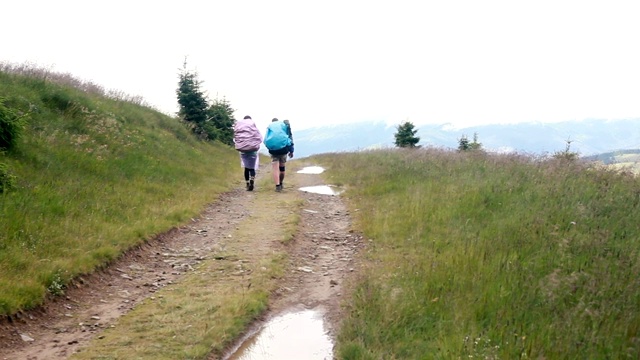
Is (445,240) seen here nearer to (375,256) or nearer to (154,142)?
(375,256)

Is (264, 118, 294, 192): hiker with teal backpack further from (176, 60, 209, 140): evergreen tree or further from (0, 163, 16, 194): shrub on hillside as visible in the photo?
(176, 60, 209, 140): evergreen tree

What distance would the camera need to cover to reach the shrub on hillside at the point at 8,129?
8.05 meters

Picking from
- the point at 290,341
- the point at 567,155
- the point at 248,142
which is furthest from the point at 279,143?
the point at 290,341

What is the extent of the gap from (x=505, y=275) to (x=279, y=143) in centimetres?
880

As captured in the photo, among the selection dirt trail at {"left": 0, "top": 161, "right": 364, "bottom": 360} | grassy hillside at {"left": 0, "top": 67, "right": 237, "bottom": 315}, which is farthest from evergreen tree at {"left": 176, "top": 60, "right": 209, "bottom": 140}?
dirt trail at {"left": 0, "top": 161, "right": 364, "bottom": 360}

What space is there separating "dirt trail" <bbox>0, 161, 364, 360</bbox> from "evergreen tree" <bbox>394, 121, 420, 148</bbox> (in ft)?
86.1

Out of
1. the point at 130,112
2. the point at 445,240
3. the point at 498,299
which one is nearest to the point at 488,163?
the point at 445,240

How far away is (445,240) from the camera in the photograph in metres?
6.52

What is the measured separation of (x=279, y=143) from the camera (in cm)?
1277

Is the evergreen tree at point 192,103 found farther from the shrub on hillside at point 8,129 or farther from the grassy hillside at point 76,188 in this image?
the shrub on hillside at point 8,129

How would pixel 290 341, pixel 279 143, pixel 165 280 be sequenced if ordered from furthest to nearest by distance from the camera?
pixel 279 143 < pixel 165 280 < pixel 290 341

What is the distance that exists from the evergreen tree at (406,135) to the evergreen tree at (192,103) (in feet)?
53.6

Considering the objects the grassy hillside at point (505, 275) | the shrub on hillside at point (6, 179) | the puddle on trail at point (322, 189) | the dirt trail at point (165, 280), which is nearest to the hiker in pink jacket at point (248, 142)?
the puddle on trail at point (322, 189)

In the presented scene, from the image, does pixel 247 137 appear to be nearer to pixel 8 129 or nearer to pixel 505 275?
pixel 8 129
